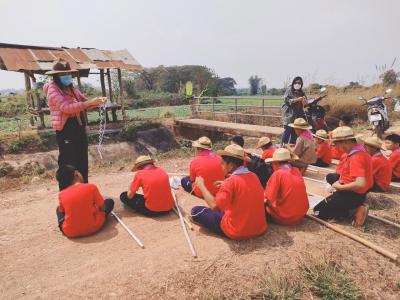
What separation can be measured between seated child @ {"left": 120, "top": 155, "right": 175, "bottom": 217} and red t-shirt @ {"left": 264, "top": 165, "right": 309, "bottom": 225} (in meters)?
1.43

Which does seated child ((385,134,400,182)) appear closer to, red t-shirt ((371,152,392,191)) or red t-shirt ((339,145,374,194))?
red t-shirt ((371,152,392,191))

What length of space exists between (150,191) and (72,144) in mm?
1393

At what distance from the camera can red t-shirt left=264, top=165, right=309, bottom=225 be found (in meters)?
4.13

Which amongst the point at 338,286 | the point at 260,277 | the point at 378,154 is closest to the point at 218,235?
the point at 260,277

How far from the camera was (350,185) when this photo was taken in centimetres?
419

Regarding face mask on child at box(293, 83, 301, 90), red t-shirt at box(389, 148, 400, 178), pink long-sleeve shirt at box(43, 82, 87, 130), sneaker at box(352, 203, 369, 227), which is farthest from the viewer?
face mask on child at box(293, 83, 301, 90)

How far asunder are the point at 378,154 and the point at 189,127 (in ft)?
29.6

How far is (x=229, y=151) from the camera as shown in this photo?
3592mm

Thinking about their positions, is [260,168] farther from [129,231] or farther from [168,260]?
[168,260]

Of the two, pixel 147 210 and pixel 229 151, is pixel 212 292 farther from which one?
pixel 147 210

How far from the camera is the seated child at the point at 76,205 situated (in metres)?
4.14

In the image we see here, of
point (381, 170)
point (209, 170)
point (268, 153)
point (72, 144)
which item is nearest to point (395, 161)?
point (381, 170)

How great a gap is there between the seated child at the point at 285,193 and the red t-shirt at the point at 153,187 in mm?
1427

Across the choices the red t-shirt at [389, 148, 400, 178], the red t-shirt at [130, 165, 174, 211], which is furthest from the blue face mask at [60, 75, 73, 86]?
the red t-shirt at [389, 148, 400, 178]
